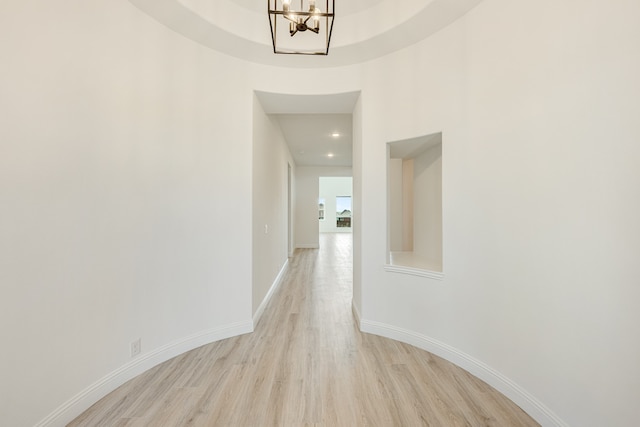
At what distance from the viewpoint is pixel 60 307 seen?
1.59 m

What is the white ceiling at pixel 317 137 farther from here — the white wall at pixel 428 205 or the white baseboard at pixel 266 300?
the white baseboard at pixel 266 300

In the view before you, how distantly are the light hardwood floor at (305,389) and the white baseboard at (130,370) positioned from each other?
5 centimetres

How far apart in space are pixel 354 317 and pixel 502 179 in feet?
7.47

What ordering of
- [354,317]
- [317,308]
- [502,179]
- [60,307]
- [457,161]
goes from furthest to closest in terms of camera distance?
[317,308] < [354,317] < [457,161] < [502,179] < [60,307]

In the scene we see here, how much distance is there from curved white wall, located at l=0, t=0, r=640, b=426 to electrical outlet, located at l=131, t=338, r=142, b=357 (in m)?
0.08

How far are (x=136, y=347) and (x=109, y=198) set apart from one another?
1.21 meters

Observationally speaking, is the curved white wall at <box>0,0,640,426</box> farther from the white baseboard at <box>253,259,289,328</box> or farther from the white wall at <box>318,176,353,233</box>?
the white wall at <box>318,176,353,233</box>

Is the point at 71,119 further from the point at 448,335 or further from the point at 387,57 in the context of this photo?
the point at 448,335

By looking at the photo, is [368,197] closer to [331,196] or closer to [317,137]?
[317,137]

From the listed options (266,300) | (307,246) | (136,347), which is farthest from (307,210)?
(136,347)

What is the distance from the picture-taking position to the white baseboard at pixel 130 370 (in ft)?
5.23

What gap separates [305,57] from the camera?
9.26 ft

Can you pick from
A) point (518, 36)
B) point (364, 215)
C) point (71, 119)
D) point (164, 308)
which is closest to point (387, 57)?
point (518, 36)

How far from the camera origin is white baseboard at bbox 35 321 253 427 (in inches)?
62.8
